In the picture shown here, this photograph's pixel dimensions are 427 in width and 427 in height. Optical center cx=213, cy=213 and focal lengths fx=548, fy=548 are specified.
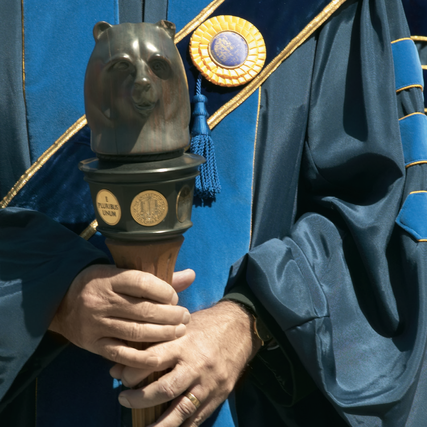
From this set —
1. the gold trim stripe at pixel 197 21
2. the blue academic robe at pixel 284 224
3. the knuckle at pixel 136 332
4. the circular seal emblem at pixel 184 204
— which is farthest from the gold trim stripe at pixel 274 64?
the knuckle at pixel 136 332

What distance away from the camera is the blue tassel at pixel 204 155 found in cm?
121

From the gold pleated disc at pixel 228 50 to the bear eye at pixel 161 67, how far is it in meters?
0.45

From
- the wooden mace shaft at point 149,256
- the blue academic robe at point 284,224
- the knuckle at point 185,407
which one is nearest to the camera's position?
the wooden mace shaft at point 149,256

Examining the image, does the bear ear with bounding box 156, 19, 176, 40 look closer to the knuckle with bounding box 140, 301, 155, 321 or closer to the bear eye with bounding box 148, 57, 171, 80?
the bear eye with bounding box 148, 57, 171, 80

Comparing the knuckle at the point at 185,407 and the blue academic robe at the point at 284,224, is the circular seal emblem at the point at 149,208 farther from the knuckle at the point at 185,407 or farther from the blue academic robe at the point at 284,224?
the knuckle at the point at 185,407

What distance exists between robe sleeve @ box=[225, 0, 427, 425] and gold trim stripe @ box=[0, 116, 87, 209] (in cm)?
46

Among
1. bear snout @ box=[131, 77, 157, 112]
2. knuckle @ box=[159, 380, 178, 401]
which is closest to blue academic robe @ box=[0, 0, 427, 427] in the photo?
knuckle @ box=[159, 380, 178, 401]

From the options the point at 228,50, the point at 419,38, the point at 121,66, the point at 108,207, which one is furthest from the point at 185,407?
the point at 419,38

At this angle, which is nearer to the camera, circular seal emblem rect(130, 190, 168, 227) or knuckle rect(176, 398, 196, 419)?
circular seal emblem rect(130, 190, 168, 227)

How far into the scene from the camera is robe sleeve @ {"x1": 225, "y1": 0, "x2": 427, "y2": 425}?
1113mm

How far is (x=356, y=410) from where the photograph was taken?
1095 millimetres

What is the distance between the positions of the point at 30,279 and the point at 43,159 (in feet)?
0.90

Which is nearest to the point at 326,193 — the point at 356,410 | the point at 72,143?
the point at 356,410

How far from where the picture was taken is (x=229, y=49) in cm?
127
